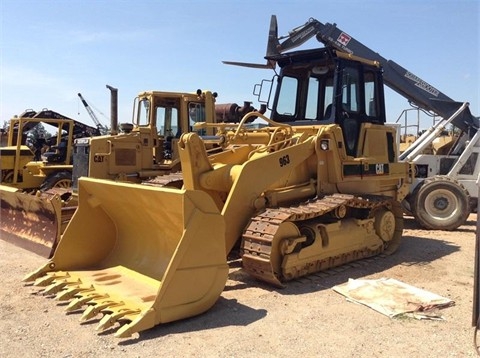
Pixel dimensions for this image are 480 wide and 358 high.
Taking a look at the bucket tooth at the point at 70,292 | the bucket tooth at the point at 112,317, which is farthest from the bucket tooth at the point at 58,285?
the bucket tooth at the point at 112,317

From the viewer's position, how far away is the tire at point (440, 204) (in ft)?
32.2

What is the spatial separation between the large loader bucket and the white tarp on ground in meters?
1.63

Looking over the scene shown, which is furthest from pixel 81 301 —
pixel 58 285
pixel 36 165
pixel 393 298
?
pixel 36 165

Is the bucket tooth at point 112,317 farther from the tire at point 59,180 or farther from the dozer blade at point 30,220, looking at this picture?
the tire at point 59,180

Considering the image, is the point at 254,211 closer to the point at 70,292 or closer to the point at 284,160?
the point at 284,160

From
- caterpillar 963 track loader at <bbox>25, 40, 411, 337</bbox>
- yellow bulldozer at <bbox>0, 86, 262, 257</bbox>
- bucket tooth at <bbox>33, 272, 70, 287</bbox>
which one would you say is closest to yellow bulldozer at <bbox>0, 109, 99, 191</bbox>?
yellow bulldozer at <bbox>0, 86, 262, 257</bbox>

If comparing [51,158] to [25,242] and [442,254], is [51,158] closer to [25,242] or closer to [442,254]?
[25,242]

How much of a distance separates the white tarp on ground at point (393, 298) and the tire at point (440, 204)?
465 centimetres

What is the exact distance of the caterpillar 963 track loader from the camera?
453cm

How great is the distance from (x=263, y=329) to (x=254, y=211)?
6.36 feet

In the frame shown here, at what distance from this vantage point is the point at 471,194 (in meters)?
10.8

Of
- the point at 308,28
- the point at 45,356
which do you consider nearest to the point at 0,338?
the point at 45,356

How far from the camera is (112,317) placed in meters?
4.16

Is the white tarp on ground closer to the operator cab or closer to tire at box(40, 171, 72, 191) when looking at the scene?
the operator cab
